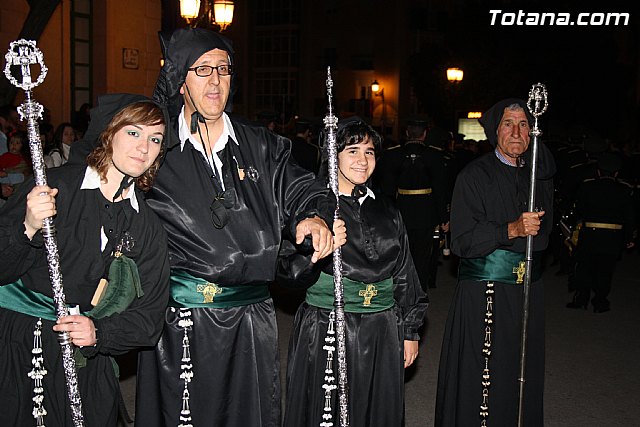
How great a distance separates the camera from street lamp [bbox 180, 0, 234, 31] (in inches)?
470

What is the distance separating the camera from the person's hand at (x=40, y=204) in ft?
10.7

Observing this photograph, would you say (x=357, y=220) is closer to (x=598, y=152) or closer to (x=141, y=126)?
(x=141, y=126)

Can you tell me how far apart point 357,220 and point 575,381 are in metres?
3.77

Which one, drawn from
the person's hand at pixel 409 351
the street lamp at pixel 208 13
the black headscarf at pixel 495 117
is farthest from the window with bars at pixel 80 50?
the person's hand at pixel 409 351

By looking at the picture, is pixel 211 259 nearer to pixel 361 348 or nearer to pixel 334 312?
pixel 334 312

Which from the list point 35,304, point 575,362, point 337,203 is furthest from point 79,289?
point 575,362

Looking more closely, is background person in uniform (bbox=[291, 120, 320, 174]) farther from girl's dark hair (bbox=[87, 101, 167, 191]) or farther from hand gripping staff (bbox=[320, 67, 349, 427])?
girl's dark hair (bbox=[87, 101, 167, 191])

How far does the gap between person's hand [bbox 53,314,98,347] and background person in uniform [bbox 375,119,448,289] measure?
24.7 feet

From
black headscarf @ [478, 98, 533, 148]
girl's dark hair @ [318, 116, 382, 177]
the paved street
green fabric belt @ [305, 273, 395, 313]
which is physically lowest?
the paved street

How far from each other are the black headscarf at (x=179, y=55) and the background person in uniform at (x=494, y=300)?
201 centimetres

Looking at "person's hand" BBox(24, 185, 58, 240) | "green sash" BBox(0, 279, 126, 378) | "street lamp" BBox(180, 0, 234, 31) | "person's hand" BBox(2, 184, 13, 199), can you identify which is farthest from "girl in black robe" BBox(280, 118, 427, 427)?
"street lamp" BBox(180, 0, 234, 31)

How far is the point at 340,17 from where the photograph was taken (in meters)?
47.4

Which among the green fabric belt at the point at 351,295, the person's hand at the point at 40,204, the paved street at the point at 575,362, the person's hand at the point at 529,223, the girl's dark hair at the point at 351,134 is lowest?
the paved street at the point at 575,362

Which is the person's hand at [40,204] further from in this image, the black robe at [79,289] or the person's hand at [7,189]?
the person's hand at [7,189]
